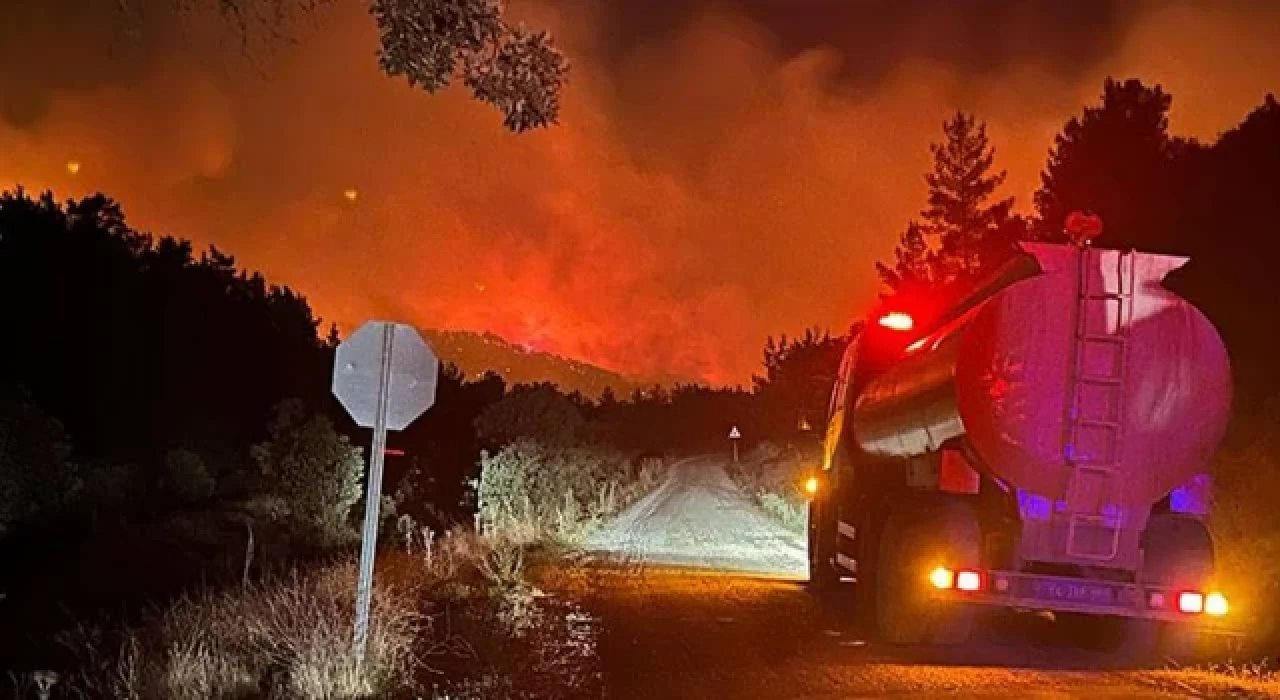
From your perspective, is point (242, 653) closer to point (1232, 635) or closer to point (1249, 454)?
point (1232, 635)

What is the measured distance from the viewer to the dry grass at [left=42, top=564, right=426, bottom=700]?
9.59 meters

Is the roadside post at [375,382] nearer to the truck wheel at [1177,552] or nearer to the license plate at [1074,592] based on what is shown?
the license plate at [1074,592]

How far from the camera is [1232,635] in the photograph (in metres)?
14.3

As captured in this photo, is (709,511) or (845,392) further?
(709,511)

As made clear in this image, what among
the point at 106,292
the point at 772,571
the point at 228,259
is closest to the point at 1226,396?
the point at 772,571

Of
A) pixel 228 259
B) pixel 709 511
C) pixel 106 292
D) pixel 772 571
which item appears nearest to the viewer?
pixel 772 571

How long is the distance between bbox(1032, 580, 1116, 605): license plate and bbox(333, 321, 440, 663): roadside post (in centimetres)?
574

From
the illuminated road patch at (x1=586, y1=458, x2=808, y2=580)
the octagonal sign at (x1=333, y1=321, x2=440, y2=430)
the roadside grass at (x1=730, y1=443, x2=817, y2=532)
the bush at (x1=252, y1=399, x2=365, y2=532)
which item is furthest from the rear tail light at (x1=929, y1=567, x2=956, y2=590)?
the bush at (x1=252, y1=399, x2=365, y2=532)

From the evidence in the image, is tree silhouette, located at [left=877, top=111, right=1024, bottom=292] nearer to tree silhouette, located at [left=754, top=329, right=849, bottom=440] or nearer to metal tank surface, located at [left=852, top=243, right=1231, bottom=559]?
tree silhouette, located at [left=754, top=329, right=849, bottom=440]

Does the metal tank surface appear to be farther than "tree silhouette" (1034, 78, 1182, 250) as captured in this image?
No

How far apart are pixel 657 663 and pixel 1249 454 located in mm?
9490

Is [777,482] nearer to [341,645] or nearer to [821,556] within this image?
[821,556]

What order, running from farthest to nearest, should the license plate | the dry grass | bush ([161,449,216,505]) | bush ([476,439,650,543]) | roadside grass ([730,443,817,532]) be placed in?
bush ([161,449,216,505]) < roadside grass ([730,443,817,532]) < bush ([476,439,650,543]) < the license plate < the dry grass

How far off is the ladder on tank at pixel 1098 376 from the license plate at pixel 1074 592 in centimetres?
82
